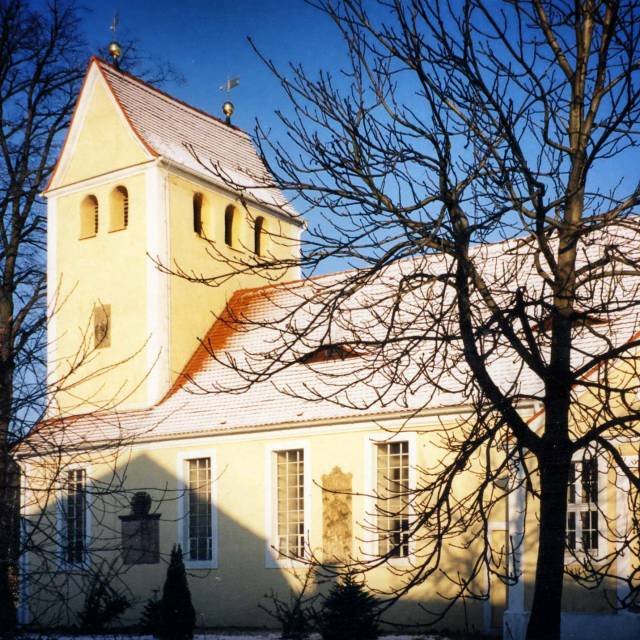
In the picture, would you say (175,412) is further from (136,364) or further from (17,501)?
(17,501)

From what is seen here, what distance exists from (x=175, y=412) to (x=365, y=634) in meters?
9.73

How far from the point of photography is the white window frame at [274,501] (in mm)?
22531

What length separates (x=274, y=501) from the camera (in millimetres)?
23281

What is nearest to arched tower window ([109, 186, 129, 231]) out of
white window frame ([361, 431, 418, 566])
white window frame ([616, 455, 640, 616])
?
white window frame ([361, 431, 418, 566])

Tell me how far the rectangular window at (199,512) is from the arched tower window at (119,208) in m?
6.97

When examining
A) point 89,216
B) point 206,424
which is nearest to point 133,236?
point 89,216

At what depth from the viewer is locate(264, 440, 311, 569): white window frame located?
22.5 meters

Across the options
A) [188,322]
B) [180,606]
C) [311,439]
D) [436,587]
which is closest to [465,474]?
[436,587]

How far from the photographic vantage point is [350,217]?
10.3 m

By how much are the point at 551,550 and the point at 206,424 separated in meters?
15.3

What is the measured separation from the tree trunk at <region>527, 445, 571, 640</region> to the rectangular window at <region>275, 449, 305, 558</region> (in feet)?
44.2

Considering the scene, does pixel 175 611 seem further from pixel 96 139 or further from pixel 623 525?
pixel 96 139

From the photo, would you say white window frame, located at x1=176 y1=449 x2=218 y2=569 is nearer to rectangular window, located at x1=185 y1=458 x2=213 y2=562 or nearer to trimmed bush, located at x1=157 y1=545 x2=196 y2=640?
rectangular window, located at x1=185 y1=458 x2=213 y2=562

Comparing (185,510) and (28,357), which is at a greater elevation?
(28,357)
